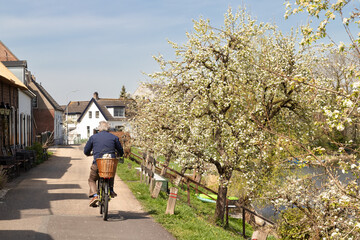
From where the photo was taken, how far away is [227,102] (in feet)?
50.1

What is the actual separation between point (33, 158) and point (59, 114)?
3741cm

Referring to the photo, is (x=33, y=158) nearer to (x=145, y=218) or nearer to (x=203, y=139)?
(x=203, y=139)

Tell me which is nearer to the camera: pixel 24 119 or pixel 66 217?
pixel 66 217

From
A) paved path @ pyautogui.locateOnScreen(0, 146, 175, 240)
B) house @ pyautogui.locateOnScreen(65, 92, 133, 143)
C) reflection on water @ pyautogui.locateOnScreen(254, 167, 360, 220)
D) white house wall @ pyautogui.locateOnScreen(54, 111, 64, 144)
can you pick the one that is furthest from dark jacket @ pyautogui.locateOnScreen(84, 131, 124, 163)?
house @ pyautogui.locateOnScreen(65, 92, 133, 143)

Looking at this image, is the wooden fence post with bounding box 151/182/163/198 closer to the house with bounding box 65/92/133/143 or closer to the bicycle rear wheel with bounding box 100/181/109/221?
the bicycle rear wheel with bounding box 100/181/109/221

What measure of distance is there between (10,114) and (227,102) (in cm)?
1286

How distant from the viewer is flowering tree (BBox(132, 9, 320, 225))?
49.4ft

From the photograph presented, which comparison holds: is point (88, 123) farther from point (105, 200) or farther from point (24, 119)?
point (105, 200)

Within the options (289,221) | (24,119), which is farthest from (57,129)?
(289,221)

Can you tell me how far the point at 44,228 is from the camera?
8414 mm

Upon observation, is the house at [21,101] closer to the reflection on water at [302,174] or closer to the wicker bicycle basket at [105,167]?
the reflection on water at [302,174]

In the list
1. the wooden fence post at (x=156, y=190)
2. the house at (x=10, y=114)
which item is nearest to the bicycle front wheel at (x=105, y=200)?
the wooden fence post at (x=156, y=190)

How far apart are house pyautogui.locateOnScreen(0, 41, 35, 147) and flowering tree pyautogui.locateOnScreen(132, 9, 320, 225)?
11.3 metres

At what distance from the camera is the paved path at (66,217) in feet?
26.8
